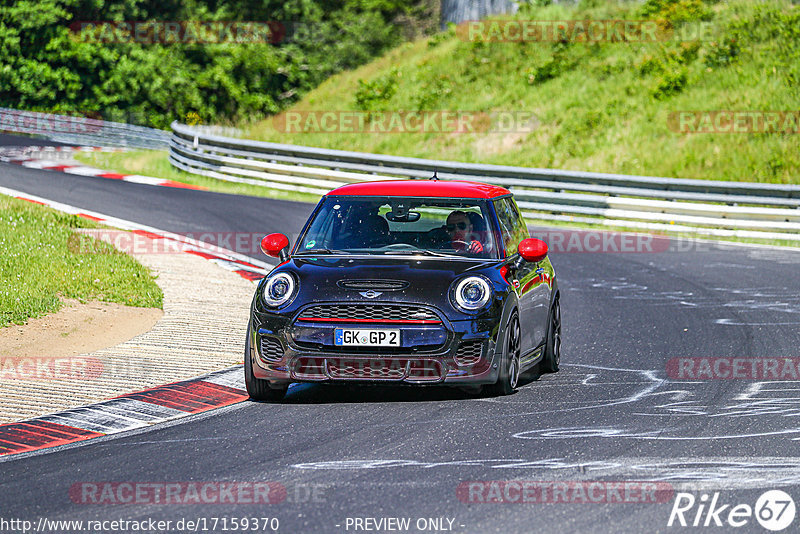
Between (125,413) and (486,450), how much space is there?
8.72 ft

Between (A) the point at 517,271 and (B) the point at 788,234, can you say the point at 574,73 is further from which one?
(A) the point at 517,271

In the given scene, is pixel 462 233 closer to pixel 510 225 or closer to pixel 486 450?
pixel 510 225

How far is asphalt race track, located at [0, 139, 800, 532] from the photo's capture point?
5.73m

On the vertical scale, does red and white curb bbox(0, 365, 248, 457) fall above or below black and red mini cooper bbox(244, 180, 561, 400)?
below

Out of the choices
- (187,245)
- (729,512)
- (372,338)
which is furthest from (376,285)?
(187,245)

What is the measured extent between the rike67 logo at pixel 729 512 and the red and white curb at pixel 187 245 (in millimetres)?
9478

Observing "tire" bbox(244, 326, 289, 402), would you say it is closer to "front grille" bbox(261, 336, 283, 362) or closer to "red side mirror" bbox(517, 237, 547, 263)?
"front grille" bbox(261, 336, 283, 362)

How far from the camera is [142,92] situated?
48.5 metres

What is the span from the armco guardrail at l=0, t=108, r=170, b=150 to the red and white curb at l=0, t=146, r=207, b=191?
424 centimetres

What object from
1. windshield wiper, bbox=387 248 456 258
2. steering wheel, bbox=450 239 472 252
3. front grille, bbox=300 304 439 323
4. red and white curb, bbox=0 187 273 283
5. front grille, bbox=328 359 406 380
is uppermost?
steering wheel, bbox=450 239 472 252

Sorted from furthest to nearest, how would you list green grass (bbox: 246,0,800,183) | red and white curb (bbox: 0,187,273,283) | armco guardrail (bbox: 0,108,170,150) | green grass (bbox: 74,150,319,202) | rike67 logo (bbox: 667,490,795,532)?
armco guardrail (bbox: 0,108,170,150) → green grass (bbox: 246,0,800,183) → green grass (bbox: 74,150,319,202) → red and white curb (bbox: 0,187,273,283) → rike67 logo (bbox: 667,490,795,532)

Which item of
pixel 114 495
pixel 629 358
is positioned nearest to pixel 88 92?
pixel 629 358

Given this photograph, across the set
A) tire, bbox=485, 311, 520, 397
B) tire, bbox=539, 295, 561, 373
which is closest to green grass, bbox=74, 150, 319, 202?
tire, bbox=539, 295, 561, 373

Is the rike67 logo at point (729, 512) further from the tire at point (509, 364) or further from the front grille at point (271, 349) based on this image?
the front grille at point (271, 349)
